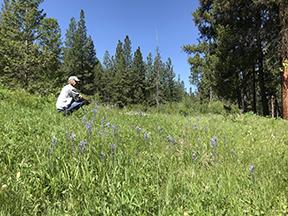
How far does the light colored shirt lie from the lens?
9.74m

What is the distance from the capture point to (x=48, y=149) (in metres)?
4.27

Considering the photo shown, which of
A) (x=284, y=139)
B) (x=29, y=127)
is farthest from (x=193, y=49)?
(x=29, y=127)

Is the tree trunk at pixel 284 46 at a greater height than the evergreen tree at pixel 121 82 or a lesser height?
lesser

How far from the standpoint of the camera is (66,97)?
998cm

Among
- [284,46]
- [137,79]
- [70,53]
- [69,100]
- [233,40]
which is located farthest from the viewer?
[137,79]

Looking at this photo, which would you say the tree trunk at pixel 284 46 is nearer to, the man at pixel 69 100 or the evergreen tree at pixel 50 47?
the man at pixel 69 100

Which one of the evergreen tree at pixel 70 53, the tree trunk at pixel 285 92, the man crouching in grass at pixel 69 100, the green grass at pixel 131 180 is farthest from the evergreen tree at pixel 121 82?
the green grass at pixel 131 180

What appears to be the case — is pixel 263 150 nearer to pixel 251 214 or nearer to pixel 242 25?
pixel 251 214

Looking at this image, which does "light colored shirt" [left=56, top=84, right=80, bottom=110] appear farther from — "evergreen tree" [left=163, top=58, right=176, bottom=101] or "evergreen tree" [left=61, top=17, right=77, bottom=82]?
"evergreen tree" [left=163, top=58, right=176, bottom=101]

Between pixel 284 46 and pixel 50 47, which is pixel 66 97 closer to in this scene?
pixel 284 46

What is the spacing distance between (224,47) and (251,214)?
2138 cm

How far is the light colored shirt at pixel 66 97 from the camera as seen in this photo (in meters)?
9.74

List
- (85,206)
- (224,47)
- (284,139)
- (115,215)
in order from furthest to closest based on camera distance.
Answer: (224,47) < (284,139) < (85,206) < (115,215)

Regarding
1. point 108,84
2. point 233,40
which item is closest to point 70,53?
point 108,84
